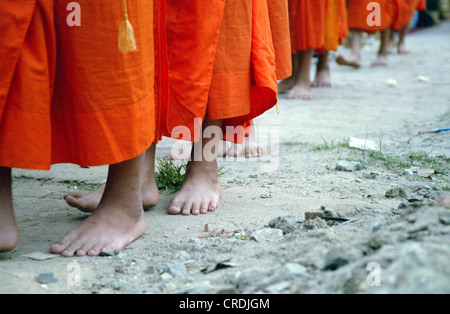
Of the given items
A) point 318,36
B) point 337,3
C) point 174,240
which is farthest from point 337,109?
point 174,240

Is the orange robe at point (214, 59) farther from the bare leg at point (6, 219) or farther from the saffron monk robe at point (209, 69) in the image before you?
the bare leg at point (6, 219)

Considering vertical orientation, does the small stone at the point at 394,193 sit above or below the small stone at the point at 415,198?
below

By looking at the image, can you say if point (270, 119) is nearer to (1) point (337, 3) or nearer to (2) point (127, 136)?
(1) point (337, 3)

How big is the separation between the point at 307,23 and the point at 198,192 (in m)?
2.86

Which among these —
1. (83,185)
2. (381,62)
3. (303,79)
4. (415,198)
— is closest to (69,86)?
(83,185)

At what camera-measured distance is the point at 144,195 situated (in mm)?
2209

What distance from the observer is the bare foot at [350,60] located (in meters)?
6.86

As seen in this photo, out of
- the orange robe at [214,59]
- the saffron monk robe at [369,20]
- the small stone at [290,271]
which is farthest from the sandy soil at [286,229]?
the saffron monk robe at [369,20]

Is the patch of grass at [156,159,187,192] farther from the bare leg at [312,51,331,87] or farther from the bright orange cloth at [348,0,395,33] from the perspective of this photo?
the bare leg at [312,51,331,87]

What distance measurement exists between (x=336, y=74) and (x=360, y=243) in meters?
5.57

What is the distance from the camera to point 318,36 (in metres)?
4.78

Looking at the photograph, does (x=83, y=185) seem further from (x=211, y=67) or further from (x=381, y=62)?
(x=381, y=62)

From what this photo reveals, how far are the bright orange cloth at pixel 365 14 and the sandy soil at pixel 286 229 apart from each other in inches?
53.2

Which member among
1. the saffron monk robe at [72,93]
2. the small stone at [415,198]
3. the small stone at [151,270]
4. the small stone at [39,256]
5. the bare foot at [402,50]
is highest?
the saffron monk robe at [72,93]
